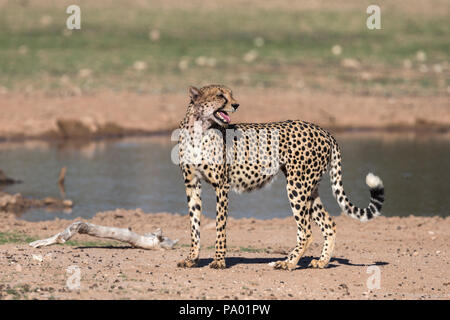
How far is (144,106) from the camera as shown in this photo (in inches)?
1093

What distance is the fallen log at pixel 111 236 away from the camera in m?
11.6

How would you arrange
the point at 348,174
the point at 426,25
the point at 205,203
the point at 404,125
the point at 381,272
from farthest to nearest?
the point at 426,25
the point at 404,125
the point at 348,174
the point at 205,203
the point at 381,272

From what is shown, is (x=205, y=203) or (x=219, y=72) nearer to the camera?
(x=205, y=203)

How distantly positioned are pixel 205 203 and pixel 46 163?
5360mm

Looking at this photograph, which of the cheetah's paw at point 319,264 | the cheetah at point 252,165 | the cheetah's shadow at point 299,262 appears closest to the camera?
the cheetah at point 252,165

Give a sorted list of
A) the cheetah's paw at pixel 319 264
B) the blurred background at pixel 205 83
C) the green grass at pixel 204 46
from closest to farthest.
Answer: the cheetah's paw at pixel 319 264
the blurred background at pixel 205 83
the green grass at pixel 204 46

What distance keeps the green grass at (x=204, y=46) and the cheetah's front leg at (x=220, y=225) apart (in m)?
19.8

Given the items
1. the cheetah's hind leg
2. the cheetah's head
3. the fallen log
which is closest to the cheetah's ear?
the cheetah's head

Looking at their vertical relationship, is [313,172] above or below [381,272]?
above

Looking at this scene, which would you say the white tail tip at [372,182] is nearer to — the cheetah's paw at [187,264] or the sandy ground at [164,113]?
the cheetah's paw at [187,264]

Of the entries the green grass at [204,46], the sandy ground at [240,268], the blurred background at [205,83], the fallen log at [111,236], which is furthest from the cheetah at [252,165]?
the green grass at [204,46]

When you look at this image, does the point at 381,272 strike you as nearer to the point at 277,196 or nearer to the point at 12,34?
the point at 277,196
